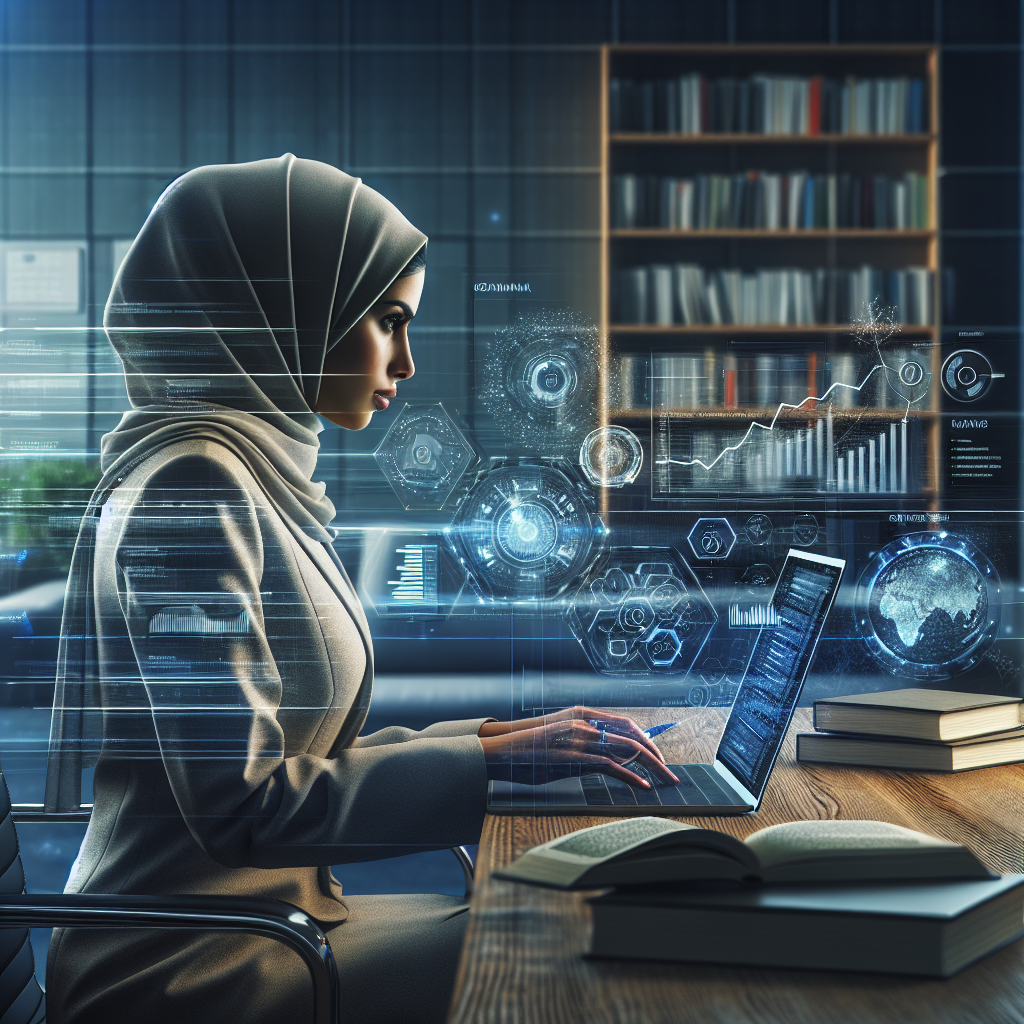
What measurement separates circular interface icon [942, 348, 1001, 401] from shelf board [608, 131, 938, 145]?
2215 millimetres

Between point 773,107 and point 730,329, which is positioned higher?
point 773,107

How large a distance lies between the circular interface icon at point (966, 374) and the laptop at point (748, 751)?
29cm

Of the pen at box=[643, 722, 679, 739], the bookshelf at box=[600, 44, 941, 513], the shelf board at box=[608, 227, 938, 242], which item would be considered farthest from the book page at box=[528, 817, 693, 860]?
the shelf board at box=[608, 227, 938, 242]

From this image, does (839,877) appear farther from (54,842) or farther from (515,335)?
(54,842)

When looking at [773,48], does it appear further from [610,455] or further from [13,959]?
[13,959]

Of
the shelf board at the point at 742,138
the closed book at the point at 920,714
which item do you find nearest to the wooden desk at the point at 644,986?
the closed book at the point at 920,714

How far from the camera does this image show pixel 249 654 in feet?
3.15

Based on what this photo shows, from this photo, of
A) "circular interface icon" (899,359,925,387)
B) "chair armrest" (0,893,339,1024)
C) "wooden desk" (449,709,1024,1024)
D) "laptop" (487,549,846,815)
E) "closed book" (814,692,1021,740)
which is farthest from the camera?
"circular interface icon" (899,359,925,387)

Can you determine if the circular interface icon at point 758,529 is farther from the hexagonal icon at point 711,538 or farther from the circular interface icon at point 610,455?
the circular interface icon at point 610,455

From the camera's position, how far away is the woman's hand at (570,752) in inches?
36.2

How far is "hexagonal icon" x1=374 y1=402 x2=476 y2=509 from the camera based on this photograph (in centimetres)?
106

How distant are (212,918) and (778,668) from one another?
56 cm

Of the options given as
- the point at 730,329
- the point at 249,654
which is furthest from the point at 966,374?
the point at 730,329

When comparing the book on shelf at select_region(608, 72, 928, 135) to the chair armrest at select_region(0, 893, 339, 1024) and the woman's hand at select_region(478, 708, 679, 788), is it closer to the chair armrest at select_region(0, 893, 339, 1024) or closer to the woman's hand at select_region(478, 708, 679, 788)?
the woman's hand at select_region(478, 708, 679, 788)
